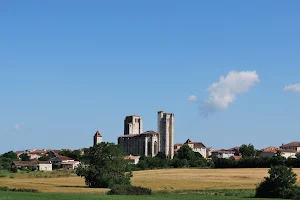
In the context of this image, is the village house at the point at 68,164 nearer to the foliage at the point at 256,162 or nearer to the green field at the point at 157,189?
the foliage at the point at 256,162

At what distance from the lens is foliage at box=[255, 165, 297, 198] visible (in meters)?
48.2

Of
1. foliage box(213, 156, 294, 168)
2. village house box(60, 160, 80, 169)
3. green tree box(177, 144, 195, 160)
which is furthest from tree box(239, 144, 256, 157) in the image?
village house box(60, 160, 80, 169)

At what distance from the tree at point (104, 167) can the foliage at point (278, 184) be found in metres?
20.5

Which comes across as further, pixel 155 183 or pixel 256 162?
pixel 256 162

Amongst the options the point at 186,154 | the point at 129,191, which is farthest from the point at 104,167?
the point at 186,154

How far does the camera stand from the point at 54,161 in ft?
573

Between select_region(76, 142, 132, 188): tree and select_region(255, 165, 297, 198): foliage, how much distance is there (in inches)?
807

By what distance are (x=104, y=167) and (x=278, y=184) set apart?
25361 mm

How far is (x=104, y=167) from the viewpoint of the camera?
66.2 meters

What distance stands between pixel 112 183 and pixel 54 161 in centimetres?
11461

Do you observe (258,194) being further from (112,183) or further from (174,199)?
(112,183)

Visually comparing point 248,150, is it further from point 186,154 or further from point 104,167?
point 104,167

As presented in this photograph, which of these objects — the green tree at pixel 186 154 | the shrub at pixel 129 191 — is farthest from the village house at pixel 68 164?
the shrub at pixel 129 191

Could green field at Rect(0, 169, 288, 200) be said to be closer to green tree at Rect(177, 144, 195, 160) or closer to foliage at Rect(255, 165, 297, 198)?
foliage at Rect(255, 165, 297, 198)
